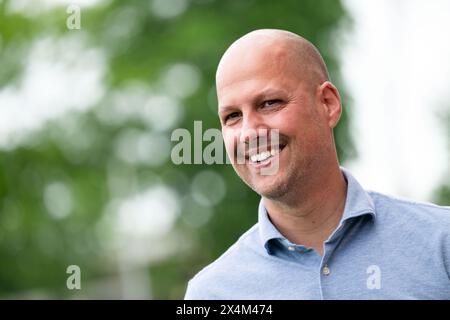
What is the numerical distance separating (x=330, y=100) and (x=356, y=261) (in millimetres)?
529

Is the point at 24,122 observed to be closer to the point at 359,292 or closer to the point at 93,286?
the point at 93,286

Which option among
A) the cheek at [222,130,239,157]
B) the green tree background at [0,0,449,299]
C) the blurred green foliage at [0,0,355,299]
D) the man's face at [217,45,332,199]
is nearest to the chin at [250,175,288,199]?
the man's face at [217,45,332,199]

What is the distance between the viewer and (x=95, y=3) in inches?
503

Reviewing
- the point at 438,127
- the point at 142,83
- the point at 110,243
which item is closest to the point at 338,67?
the point at 438,127

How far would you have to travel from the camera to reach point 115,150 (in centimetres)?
1282

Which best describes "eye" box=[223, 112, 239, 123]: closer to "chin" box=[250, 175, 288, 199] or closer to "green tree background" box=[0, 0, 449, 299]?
"chin" box=[250, 175, 288, 199]

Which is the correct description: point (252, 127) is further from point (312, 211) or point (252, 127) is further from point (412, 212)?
point (412, 212)

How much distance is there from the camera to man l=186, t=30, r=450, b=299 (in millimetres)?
2219

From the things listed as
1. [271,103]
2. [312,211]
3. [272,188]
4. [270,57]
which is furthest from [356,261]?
[270,57]

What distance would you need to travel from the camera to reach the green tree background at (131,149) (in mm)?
10352

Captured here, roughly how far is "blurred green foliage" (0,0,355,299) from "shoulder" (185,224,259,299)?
22.7 ft

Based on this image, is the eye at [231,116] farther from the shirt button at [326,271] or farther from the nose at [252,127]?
the shirt button at [326,271]

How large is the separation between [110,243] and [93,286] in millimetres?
2808

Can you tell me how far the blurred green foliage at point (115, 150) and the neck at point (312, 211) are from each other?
6.98 m
